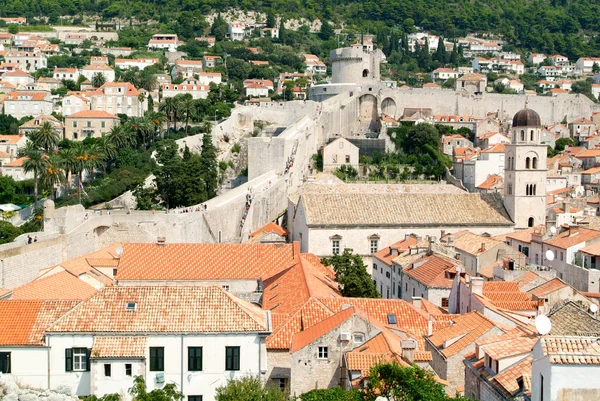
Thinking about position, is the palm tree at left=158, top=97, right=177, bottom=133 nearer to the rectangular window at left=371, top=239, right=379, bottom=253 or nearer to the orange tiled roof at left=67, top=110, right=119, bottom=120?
the orange tiled roof at left=67, top=110, right=119, bottom=120

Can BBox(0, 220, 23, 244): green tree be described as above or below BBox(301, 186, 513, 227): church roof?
below

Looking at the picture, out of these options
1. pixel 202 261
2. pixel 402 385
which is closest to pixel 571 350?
pixel 402 385

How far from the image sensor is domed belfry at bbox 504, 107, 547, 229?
43062 mm

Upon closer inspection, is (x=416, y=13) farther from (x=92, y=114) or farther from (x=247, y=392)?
(x=247, y=392)

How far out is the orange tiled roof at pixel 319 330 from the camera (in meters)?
19.8

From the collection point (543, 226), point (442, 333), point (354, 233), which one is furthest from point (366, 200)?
point (442, 333)

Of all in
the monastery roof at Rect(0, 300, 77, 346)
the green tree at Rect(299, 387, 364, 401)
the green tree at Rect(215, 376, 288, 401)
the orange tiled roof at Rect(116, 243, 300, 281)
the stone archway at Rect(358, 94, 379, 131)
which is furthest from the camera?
the stone archway at Rect(358, 94, 379, 131)

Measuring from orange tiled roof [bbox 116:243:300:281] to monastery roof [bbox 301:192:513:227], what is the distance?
6899 millimetres

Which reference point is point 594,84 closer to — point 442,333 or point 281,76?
point 281,76

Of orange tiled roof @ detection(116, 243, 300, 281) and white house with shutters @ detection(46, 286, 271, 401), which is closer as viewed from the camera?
white house with shutters @ detection(46, 286, 271, 401)

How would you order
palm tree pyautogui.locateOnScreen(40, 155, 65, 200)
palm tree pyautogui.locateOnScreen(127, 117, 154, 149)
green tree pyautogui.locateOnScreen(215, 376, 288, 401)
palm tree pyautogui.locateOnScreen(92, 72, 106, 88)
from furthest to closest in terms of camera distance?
palm tree pyautogui.locateOnScreen(92, 72, 106, 88) → palm tree pyautogui.locateOnScreen(127, 117, 154, 149) → palm tree pyautogui.locateOnScreen(40, 155, 65, 200) → green tree pyautogui.locateOnScreen(215, 376, 288, 401)

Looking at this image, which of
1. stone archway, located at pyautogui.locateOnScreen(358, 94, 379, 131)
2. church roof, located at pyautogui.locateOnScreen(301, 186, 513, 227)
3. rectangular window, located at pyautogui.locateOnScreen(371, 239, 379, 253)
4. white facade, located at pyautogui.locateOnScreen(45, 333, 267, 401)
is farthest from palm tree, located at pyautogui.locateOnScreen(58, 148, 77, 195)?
white facade, located at pyautogui.locateOnScreen(45, 333, 267, 401)

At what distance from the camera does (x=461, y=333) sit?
1998 centimetres

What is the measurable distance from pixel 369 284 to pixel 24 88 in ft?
225
